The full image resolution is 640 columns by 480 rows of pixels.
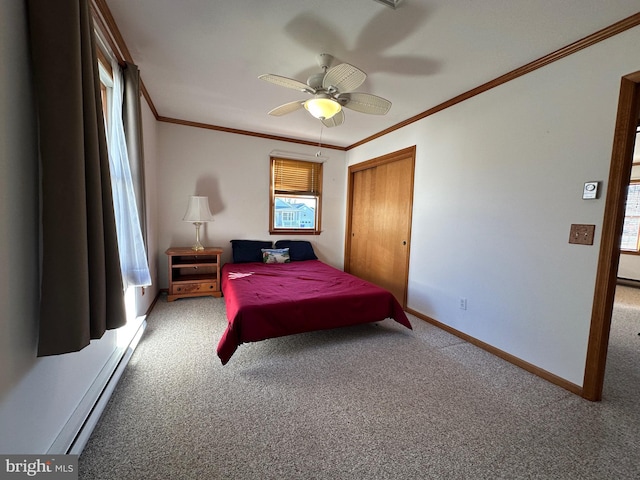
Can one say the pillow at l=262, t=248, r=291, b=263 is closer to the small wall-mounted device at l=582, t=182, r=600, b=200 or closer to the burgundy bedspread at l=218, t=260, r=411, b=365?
the burgundy bedspread at l=218, t=260, r=411, b=365

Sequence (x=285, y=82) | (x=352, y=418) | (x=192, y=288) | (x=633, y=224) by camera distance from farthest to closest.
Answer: (x=633, y=224), (x=192, y=288), (x=285, y=82), (x=352, y=418)

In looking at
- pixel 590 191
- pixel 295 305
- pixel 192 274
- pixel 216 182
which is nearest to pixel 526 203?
pixel 590 191

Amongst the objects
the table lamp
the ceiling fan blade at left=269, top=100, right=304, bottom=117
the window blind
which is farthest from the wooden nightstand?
the ceiling fan blade at left=269, top=100, right=304, bottom=117

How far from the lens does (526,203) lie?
2.07m

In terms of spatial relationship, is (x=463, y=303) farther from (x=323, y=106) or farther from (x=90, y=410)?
(x=90, y=410)

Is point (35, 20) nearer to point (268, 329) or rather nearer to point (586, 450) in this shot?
point (268, 329)

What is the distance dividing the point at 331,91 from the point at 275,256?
2446mm

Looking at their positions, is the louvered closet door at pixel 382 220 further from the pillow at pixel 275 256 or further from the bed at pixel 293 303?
the pillow at pixel 275 256

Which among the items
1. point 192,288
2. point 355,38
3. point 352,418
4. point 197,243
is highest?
point 355,38

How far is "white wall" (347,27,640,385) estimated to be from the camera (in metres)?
1.73

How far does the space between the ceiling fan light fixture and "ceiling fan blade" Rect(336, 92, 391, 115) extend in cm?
11

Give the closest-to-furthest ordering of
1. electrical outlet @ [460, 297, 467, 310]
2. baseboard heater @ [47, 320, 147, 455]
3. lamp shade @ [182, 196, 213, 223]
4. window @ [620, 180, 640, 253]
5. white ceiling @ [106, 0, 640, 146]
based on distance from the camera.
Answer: baseboard heater @ [47, 320, 147, 455]
white ceiling @ [106, 0, 640, 146]
electrical outlet @ [460, 297, 467, 310]
lamp shade @ [182, 196, 213, 223]
window @ [620, 180, 640, 253]

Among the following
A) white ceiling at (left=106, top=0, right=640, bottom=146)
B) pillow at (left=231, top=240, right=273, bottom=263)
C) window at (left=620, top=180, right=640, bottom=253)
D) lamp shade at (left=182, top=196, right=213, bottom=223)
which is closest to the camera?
white ceiling at (left=106, top=0, right=640, bottom=146)

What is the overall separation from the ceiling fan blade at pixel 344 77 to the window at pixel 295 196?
2.38 meters
